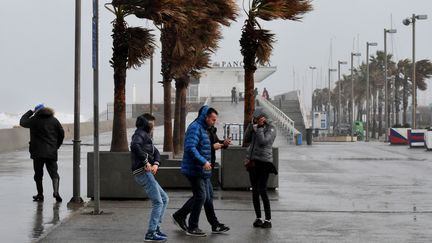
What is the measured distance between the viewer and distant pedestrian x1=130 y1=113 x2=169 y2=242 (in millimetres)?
9742

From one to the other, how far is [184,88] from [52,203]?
48.4 ft

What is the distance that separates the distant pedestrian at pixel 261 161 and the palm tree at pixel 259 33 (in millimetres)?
6241

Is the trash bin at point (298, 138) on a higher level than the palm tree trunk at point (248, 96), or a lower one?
lower

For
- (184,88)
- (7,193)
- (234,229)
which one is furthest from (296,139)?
(234,229)

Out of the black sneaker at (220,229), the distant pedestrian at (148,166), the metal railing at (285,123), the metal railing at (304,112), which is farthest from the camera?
the metal railing at (304,112)

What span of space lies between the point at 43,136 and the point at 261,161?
14.3 ft

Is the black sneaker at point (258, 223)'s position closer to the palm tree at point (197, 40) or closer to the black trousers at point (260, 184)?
the black trousers at point (260, 184)

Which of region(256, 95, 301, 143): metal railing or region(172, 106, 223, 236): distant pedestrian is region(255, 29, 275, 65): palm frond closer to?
region(172, 106, 223, 236): distant pedestrian

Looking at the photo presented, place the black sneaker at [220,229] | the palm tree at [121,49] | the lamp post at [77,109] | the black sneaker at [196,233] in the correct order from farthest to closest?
the palm tree at [121,49], the lamp post at [77,109], the black sneaker at [220,229], the black sneaker at [196,233]

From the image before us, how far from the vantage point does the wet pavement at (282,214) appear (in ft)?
33.7

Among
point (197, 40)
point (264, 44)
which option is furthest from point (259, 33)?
point (197, 40)

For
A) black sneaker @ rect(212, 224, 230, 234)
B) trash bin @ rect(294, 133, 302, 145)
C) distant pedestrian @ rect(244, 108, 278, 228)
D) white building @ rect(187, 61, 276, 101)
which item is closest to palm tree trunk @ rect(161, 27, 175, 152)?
distant pedestrian @ rect(244, 108, 278, 228)

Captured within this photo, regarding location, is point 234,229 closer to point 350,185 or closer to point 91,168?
point 91,168

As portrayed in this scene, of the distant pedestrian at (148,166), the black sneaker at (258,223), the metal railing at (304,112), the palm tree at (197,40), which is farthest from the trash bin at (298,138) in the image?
the distant pedestrian at (148,166)
